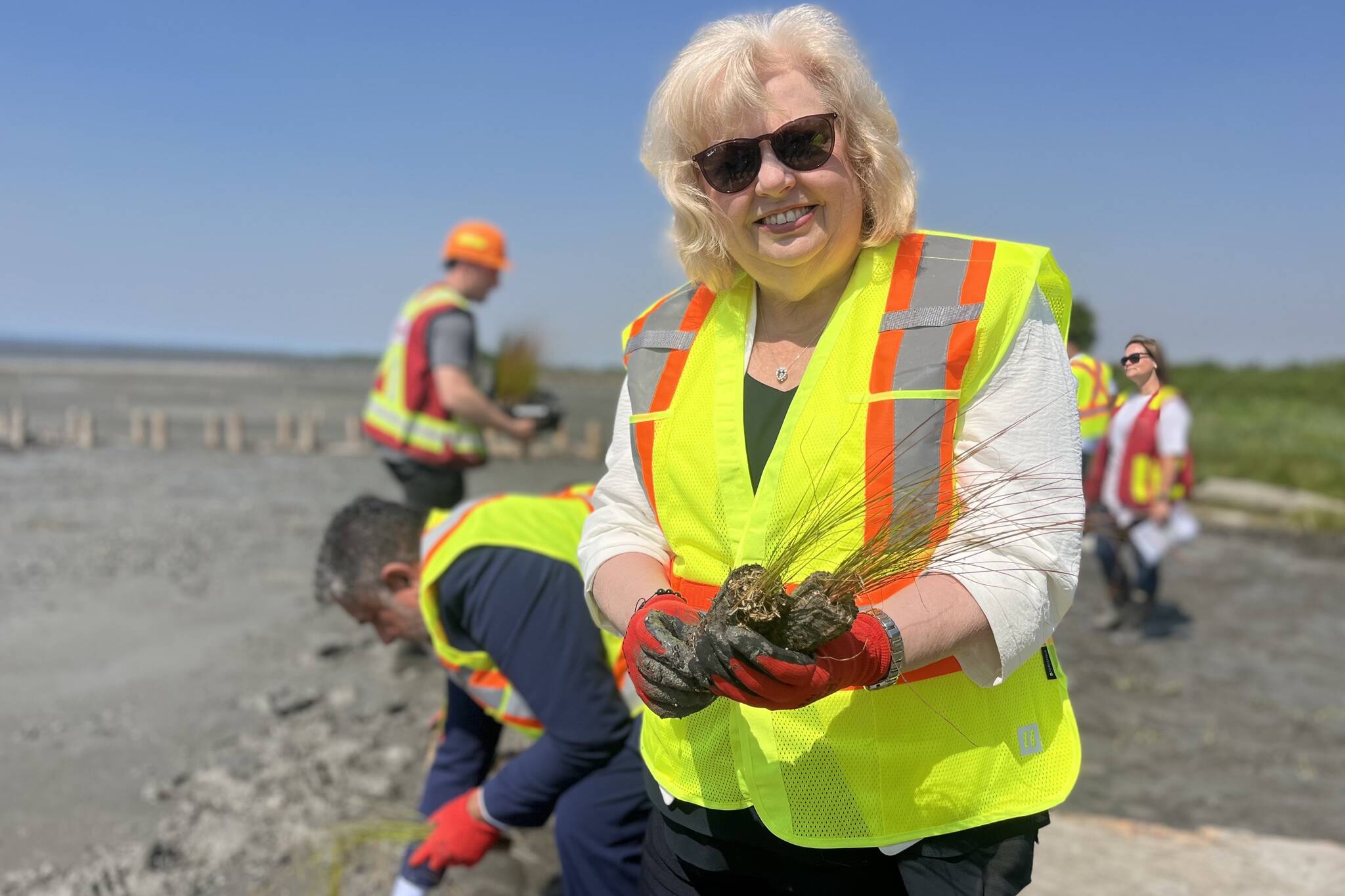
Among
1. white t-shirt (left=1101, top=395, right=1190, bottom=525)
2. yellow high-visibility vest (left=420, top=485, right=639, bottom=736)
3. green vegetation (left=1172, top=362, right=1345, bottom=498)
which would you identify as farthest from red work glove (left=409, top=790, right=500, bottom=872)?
green vegetation (left=1172, top=362, right=1345, bottom=498)

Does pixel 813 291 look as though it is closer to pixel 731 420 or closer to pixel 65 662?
pixel 731 420

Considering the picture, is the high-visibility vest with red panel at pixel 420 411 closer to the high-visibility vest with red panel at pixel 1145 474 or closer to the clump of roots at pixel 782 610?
the high-visibility vest with red panel at pixel 1145 474

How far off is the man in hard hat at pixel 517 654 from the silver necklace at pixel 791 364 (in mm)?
1125

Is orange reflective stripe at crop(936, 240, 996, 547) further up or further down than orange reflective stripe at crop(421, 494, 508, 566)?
further up

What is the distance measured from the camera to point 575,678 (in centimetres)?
256

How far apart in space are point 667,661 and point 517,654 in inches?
52.9

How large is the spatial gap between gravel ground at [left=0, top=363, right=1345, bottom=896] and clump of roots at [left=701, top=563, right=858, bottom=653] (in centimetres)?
222

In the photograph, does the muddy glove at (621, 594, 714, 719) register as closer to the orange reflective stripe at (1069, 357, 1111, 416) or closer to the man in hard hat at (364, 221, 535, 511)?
the orange reflective stripe at (1069, 357, 1111, 416)

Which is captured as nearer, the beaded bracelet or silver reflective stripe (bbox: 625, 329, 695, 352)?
the beaded bracelet

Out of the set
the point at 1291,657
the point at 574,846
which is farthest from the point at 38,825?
the point at 1291,657

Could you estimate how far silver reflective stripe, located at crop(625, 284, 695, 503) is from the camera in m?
1.71

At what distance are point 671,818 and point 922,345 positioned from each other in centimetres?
89

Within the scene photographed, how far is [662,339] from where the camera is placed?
176cm

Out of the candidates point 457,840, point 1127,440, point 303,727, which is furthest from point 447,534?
point 1127,440
